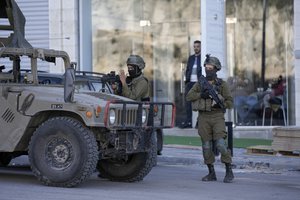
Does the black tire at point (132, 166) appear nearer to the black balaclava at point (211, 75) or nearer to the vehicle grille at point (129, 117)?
the vehicle grille at point (129, 117)

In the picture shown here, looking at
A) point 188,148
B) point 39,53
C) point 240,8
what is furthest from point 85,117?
point 240,8

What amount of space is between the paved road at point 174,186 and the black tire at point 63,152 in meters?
0.19

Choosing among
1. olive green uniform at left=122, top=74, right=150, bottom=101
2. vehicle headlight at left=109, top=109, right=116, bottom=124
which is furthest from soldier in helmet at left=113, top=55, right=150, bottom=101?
vehicle headlight at left=109, top=109, right=116, bottom=124

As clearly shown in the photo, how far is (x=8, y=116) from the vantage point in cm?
1097

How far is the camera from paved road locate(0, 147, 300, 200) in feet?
33.4

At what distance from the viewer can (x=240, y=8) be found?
20.1 m

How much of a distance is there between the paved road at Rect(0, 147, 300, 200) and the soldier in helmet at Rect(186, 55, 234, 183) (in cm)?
45

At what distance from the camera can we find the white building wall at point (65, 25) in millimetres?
21375

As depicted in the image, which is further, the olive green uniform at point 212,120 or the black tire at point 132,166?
the olive green uniform at point 212,120

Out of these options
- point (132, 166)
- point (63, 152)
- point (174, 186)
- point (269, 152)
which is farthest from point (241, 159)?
point (63, 152)

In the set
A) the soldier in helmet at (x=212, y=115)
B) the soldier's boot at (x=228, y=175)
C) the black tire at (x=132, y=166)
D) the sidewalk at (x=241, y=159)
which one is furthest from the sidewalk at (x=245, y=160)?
the black tire at (x=132, y=166)

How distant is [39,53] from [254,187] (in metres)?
3.87

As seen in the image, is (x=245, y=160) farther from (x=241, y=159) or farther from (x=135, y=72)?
(x=135, y=72)

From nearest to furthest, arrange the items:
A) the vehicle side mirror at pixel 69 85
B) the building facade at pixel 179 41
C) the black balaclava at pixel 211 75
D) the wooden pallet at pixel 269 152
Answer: the vehicle side mirror at pixel 69 85, the black balaclava at pixel 211 75, the wooden pallet at pixel 269 152, the building facade at pixel 179 41
